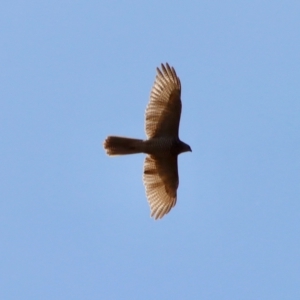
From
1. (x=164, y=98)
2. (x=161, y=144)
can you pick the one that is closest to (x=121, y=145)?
(x=161, y=144)

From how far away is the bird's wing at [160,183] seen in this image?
142ft

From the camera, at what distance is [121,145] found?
42.4 meters

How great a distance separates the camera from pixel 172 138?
42875 millimetres

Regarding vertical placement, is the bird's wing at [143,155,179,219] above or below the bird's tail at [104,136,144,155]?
below

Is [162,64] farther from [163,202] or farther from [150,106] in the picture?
[163,202]

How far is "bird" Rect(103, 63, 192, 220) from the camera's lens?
42.4 meters

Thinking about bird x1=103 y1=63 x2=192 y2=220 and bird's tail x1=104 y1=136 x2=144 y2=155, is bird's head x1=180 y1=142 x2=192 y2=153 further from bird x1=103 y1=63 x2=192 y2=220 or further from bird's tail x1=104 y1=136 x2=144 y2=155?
bird's tail x1=104 y1=136 x2=144 y2=155

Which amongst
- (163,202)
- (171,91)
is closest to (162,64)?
(171,91)

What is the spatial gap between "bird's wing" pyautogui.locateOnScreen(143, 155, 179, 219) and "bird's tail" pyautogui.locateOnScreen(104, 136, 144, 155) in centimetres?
96

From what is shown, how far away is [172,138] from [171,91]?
1.34 m

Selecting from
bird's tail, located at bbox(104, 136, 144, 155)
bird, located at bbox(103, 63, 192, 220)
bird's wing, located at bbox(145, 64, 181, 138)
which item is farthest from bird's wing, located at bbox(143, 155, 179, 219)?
bird's wing, located at bbox(145, 64, 181, 138)

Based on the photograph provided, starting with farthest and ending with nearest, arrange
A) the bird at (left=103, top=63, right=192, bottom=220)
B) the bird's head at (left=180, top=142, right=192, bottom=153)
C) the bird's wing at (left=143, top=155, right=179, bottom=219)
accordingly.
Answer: the bird's wing at (left=143, top=155, right=179, bottom=219) → the bird's head at (left=180, top=142, right=192, bottom=153) → the bird at (left=103, top=63, right=192, bottom=220)

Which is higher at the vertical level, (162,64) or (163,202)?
(162,64)

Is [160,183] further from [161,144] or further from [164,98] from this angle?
[164,98]
